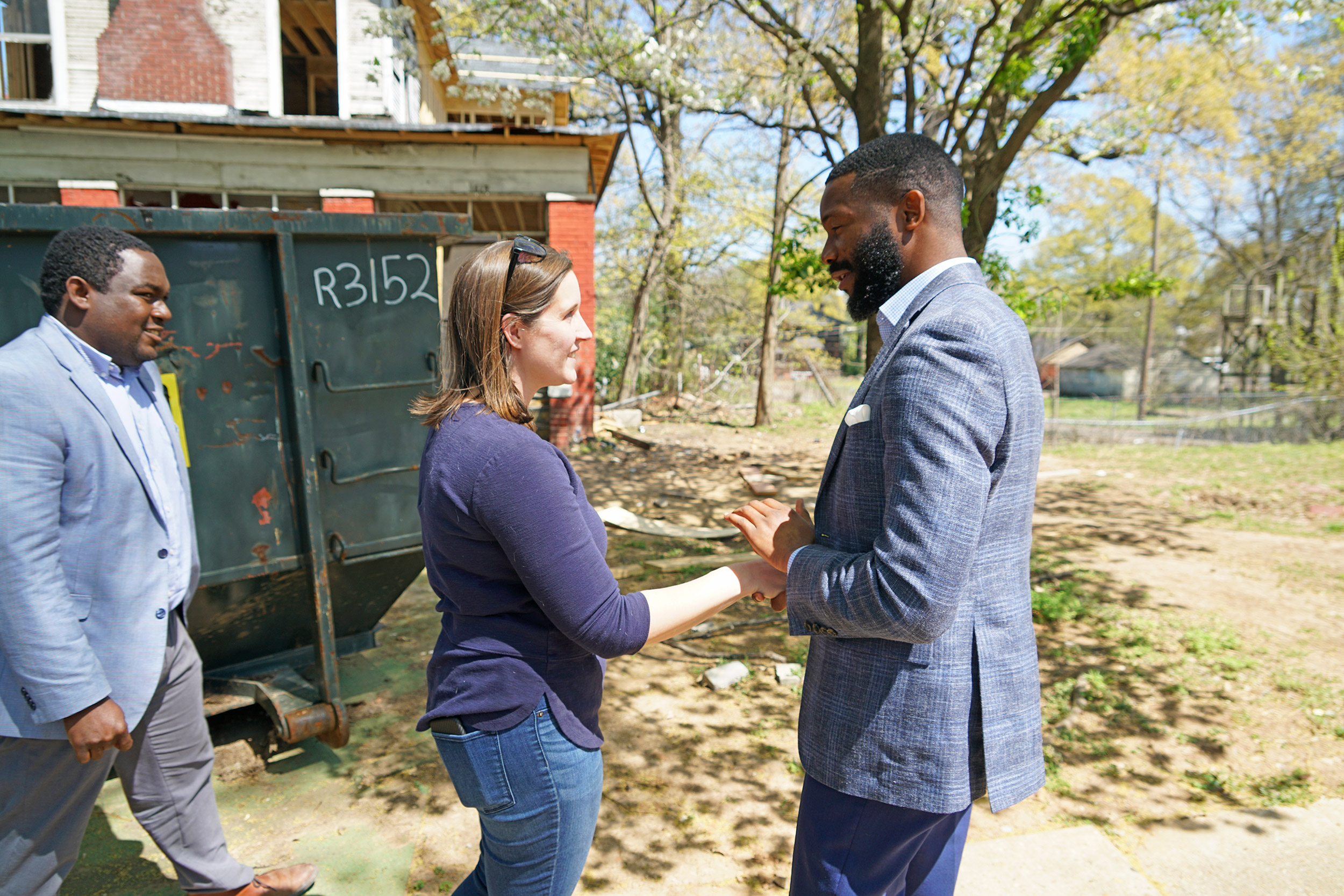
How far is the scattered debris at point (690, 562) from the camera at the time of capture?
6625 millimetres

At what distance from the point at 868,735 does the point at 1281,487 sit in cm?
1241

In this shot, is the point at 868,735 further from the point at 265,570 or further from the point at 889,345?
the point at 265,570

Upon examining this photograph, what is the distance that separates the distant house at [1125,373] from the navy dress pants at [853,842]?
49.3m

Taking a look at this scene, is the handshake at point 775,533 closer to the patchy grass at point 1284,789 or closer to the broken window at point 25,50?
the patchy grass at point 1284,789

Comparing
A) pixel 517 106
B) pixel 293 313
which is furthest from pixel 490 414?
pixel 517 106

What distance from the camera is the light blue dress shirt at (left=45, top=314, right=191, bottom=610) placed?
2225mm

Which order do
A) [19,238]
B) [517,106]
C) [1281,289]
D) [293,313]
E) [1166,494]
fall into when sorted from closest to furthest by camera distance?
[19,238]
[293,313]
[1166,494]
[517,106]
[1281,289]

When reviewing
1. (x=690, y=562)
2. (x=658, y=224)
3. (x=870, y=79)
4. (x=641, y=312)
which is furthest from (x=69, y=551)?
(x=658, y=224)

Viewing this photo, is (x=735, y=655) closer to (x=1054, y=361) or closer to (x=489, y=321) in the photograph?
(x=489, y=321)

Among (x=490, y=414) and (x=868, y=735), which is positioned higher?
(x=490, y=414)

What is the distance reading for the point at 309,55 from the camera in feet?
51.2

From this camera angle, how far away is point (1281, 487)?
10.9 metres

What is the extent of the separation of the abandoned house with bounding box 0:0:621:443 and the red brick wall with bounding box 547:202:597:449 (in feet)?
0.08

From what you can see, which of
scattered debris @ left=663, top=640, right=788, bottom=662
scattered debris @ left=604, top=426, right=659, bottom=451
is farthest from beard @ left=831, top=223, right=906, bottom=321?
scattered debris @ left=604, top=426, right=659, bottom=451
